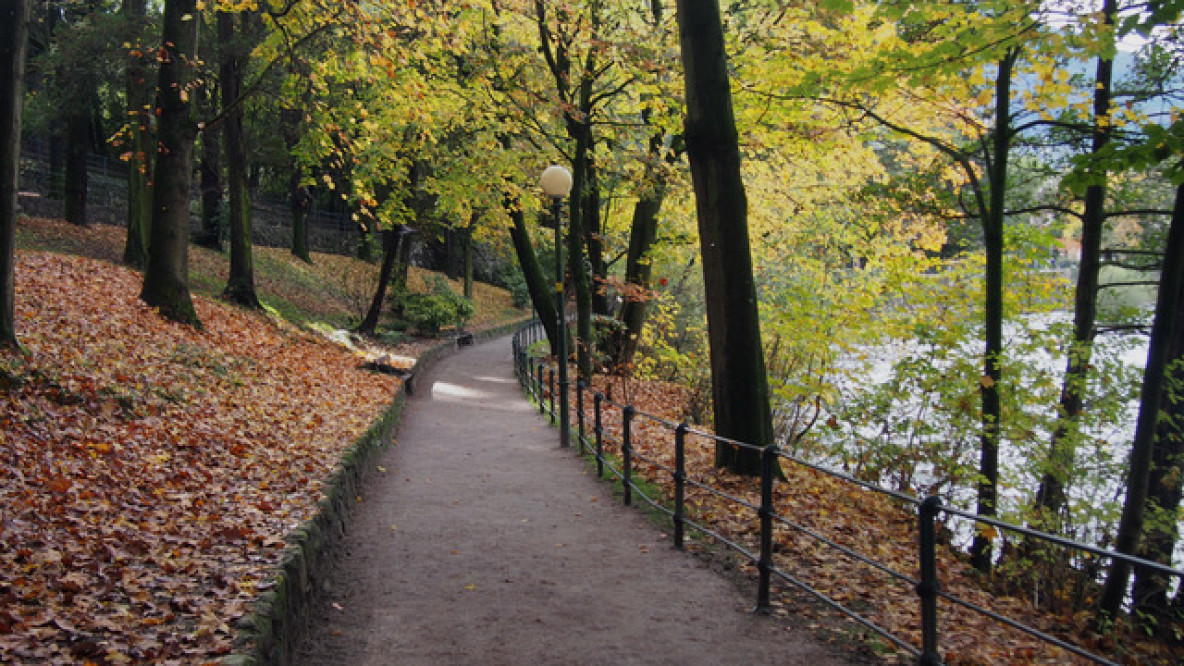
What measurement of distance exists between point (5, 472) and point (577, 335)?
11552 millimetres

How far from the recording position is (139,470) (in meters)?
6.58

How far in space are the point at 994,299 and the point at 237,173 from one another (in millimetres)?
16157

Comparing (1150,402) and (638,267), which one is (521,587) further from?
(638,267)

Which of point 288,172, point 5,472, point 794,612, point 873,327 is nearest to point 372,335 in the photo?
point 288,172

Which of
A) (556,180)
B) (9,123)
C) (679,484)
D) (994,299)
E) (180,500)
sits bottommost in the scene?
(180,500)

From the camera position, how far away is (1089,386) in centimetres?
850

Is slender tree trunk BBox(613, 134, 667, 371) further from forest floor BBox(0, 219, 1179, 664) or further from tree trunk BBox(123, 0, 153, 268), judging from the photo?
A: tree trunk BBox(123, 0, 153, 268)

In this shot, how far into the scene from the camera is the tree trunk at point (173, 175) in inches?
508

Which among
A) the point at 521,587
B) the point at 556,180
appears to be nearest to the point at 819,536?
the point at 521,587

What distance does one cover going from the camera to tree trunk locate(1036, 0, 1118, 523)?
8.02 metres

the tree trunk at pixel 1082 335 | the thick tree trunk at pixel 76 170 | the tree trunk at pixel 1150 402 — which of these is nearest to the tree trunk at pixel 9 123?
the tree trunk at pixel 1082 335

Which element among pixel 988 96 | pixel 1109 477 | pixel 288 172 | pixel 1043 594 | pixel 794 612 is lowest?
pixel 1043 594

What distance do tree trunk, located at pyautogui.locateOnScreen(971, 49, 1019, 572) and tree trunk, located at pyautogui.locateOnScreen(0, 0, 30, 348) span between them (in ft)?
32.5

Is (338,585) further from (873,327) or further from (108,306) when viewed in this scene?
(108,306)
